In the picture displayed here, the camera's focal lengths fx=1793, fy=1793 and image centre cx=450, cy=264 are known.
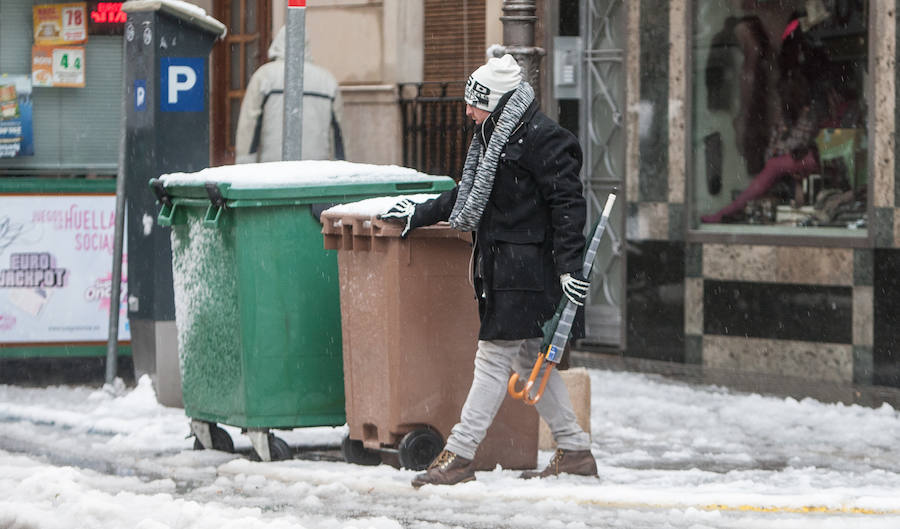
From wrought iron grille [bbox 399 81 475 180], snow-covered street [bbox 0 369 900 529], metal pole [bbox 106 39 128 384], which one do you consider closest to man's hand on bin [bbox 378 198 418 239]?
snow-covered street [bbox 0 369 900 529]

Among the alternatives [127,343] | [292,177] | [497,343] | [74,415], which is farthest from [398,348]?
[127,343]

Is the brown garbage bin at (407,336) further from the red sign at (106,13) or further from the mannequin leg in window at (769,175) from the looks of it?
the red sign at (106,13)

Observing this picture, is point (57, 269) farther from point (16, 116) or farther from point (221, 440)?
point (221, 440)

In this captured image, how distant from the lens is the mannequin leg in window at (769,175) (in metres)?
11.5

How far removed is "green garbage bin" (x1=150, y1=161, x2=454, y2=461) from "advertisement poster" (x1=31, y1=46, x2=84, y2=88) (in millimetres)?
3900

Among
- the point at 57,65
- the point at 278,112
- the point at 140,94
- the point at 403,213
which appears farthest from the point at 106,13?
the point at 403,213

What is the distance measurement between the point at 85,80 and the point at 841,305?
514cm

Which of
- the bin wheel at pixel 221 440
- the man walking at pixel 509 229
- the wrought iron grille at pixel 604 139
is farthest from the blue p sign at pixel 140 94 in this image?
the wrought iron grille at pixel 604 139

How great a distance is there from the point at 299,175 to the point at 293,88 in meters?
1.20

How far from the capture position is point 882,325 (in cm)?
1059

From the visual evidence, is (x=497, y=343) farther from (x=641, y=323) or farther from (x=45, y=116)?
(x=45, y=116)

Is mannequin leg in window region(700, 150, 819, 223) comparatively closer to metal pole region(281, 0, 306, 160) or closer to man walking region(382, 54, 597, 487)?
metal pole region(281, 0, 306, 160)

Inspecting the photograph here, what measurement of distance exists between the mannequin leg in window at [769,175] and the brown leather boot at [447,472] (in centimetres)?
480

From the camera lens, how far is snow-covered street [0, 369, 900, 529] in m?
6.64
